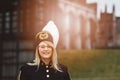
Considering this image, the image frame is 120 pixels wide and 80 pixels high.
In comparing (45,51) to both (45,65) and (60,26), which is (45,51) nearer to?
(45,65)

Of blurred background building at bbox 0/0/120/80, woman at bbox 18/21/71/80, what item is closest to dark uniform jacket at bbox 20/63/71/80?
woman at bbox 18/21/71/80

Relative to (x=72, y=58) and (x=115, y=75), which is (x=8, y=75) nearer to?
(x=72, y=58)

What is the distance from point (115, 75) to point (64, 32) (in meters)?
0.68

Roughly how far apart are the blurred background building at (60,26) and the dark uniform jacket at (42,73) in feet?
6.97

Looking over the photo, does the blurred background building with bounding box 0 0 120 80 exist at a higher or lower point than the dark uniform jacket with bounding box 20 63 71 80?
higher

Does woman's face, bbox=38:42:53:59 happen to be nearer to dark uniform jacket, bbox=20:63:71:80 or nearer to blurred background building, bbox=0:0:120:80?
dark uniform jacket, bbox=20:63:71:80

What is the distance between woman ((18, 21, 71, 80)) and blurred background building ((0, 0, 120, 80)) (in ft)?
6.92

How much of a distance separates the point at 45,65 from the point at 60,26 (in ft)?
7.11

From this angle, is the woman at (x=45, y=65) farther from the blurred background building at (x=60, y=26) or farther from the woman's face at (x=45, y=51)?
the blurred background building at (x=60, y=26)

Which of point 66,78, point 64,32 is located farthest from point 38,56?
point 64,32

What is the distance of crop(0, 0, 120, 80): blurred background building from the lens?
397cm

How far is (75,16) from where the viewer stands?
3975mm

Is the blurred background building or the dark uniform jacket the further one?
the blurred background building

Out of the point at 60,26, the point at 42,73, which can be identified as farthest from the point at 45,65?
the point at 60,26
